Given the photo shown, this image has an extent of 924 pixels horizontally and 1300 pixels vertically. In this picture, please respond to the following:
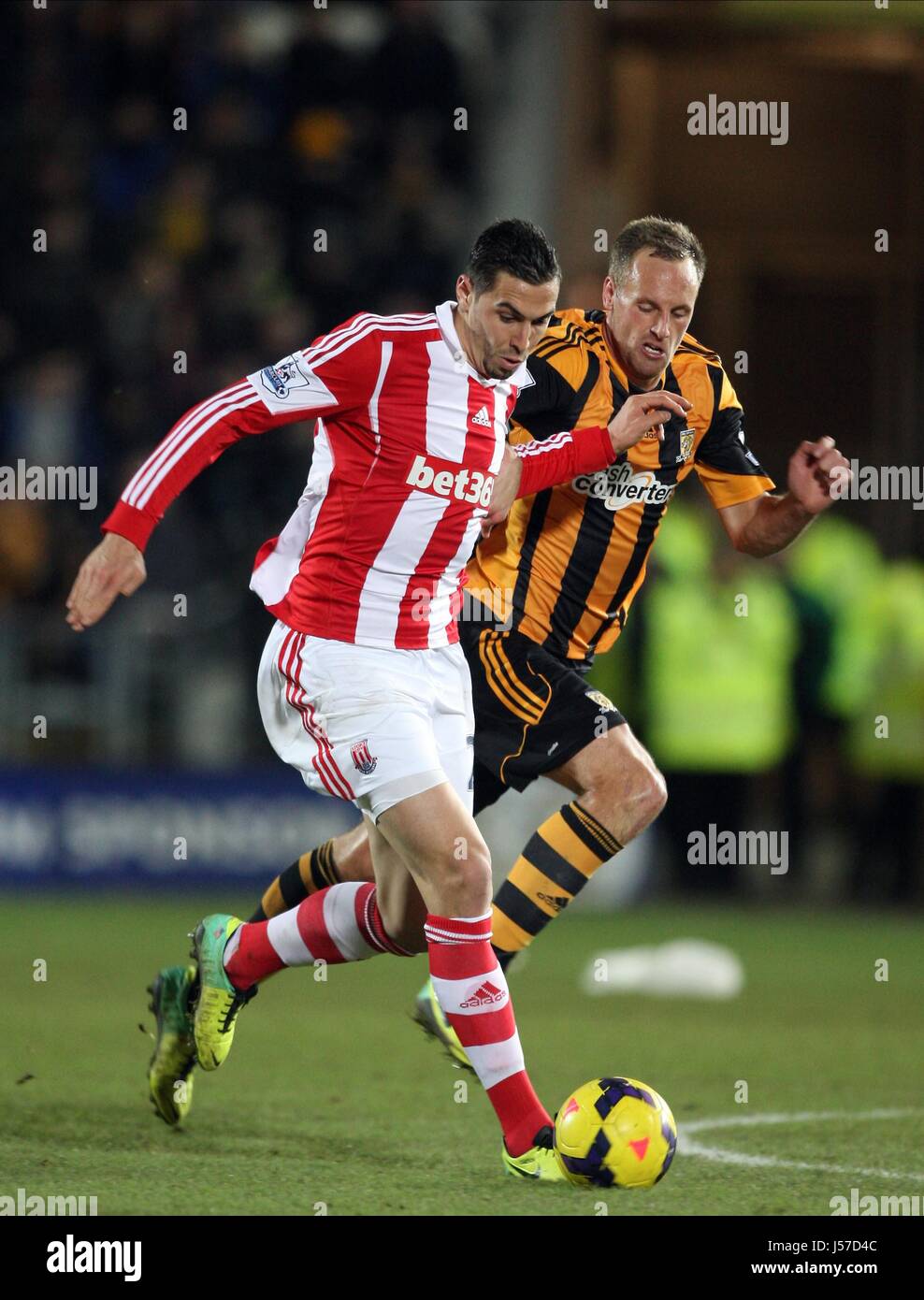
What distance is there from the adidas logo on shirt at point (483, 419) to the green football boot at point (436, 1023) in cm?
157

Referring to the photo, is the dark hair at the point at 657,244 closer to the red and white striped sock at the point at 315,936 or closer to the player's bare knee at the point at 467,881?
the player's bare knee at the point at 467,881

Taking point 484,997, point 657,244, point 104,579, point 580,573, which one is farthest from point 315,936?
point 657,244

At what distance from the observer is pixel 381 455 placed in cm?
504

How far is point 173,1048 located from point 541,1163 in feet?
4.14

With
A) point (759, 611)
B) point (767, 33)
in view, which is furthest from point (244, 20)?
point (759, 611)

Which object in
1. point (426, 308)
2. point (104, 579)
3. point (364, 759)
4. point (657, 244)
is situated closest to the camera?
point (104, 579)

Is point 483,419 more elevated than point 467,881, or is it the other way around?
point 483,419

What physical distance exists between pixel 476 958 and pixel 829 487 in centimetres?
163

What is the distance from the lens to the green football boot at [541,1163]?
481 centimetres

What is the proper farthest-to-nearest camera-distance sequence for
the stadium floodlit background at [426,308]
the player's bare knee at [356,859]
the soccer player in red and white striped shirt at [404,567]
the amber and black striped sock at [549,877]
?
the stadium floodlit background at [426,308]
the player's bare knee at [356,859]
the amber and black striped sock at [549,877]
the soccer player in red and white striped shirt at [404,567]

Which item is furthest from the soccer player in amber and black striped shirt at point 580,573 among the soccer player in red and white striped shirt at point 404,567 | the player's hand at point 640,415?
the soccer player in red and white striped shirt at point 404,567

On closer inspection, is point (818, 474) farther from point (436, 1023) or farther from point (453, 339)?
point (436, 1023)

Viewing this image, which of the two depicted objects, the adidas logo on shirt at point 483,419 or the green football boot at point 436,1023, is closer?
the adidas logo on shirt at point 483,419

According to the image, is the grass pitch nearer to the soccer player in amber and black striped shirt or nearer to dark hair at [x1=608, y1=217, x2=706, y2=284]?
the soccer player in amber and black striped shirt
